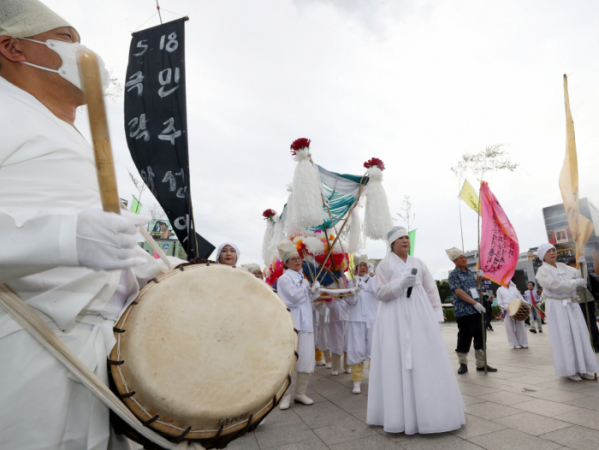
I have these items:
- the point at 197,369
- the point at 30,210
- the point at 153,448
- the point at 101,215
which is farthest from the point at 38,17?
the point at 153,448

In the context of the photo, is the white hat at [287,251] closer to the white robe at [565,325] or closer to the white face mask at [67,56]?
the white robe at [565,325]

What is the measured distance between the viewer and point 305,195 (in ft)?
16.8

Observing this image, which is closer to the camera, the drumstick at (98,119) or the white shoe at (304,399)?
the drumstick at (98,119)

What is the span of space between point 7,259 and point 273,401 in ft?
3.24

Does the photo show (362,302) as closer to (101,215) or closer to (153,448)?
(153,448)

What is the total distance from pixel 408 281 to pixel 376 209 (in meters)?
2.63

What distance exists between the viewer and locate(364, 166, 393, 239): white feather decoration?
221 inches

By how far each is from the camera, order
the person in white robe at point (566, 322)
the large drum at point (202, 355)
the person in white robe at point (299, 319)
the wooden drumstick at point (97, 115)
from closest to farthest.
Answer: the wooden drumstick at point (97, 115)
the large drum at point (202, 355)
the person in white robe at point (299, 319)
the person in white robe at point (566, 322)

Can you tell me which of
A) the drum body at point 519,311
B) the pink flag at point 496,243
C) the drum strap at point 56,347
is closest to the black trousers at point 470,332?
the pink flag at point 496,243

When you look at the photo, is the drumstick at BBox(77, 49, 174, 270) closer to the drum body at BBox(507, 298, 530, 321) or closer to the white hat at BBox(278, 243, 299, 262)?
the white hat at BBox(278, 243, 299, 262)

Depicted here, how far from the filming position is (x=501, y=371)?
5516 millimetres

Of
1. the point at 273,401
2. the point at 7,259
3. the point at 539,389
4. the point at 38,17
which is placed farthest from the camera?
the point at 539,389

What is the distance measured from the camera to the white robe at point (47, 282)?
895 millimetres

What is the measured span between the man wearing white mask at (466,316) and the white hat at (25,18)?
6.03 m
